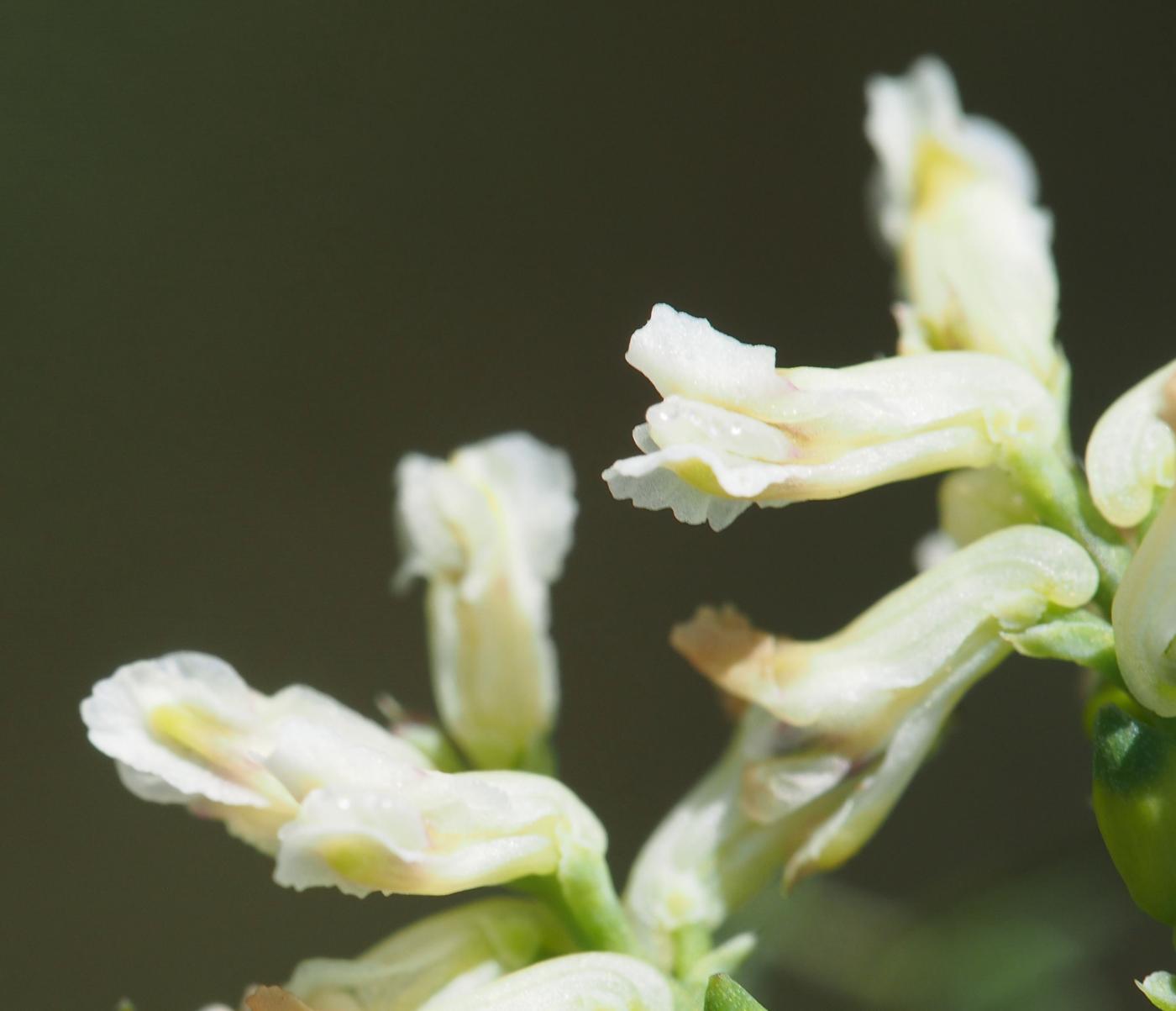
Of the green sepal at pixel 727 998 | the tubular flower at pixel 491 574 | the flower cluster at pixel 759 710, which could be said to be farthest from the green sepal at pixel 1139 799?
the tubular flower at pixel 491 574

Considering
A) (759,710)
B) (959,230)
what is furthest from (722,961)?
(959,230)

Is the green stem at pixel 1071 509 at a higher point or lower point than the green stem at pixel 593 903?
higher

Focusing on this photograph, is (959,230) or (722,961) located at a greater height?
(959,230)

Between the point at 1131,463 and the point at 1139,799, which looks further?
the point at 1131,463

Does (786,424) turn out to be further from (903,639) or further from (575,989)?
(575,989)

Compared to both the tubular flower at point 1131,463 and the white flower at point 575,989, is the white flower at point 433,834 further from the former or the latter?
the tubular flower at point 1131,463

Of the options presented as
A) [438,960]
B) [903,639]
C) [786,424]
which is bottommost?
[438,960]

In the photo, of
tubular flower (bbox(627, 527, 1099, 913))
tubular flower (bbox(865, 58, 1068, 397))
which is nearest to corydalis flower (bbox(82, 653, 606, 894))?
tubular flower (bbox(627, 527, 1099, 913))
